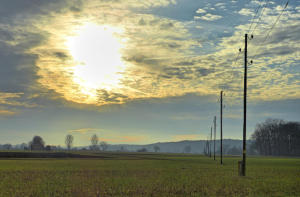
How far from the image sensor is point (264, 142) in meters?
198

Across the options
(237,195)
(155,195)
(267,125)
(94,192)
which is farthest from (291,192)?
(267,125)

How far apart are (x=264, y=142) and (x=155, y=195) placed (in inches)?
7561

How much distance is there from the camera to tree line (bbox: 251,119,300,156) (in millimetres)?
174875

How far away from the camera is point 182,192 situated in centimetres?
2112

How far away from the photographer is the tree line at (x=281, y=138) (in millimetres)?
174875

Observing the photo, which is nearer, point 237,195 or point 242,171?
point 237,195

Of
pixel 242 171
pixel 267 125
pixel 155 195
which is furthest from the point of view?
pixel 267 125

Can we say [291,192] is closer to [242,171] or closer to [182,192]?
[182,192]

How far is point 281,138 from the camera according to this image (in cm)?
18475

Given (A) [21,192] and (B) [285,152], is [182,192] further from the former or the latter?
(B) [285,152]

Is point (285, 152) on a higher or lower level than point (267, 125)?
lower

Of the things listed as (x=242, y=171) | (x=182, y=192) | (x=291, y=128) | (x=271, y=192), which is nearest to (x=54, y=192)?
(x=182, y=192)

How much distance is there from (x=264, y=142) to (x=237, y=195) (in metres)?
190

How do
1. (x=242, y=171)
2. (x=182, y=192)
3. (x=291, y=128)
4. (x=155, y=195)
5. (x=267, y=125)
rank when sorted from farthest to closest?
(x=267, y=125) < (x=291, y=128) < (x=242, y=171) < (x=182, y=192) < (x=155, y=195)
